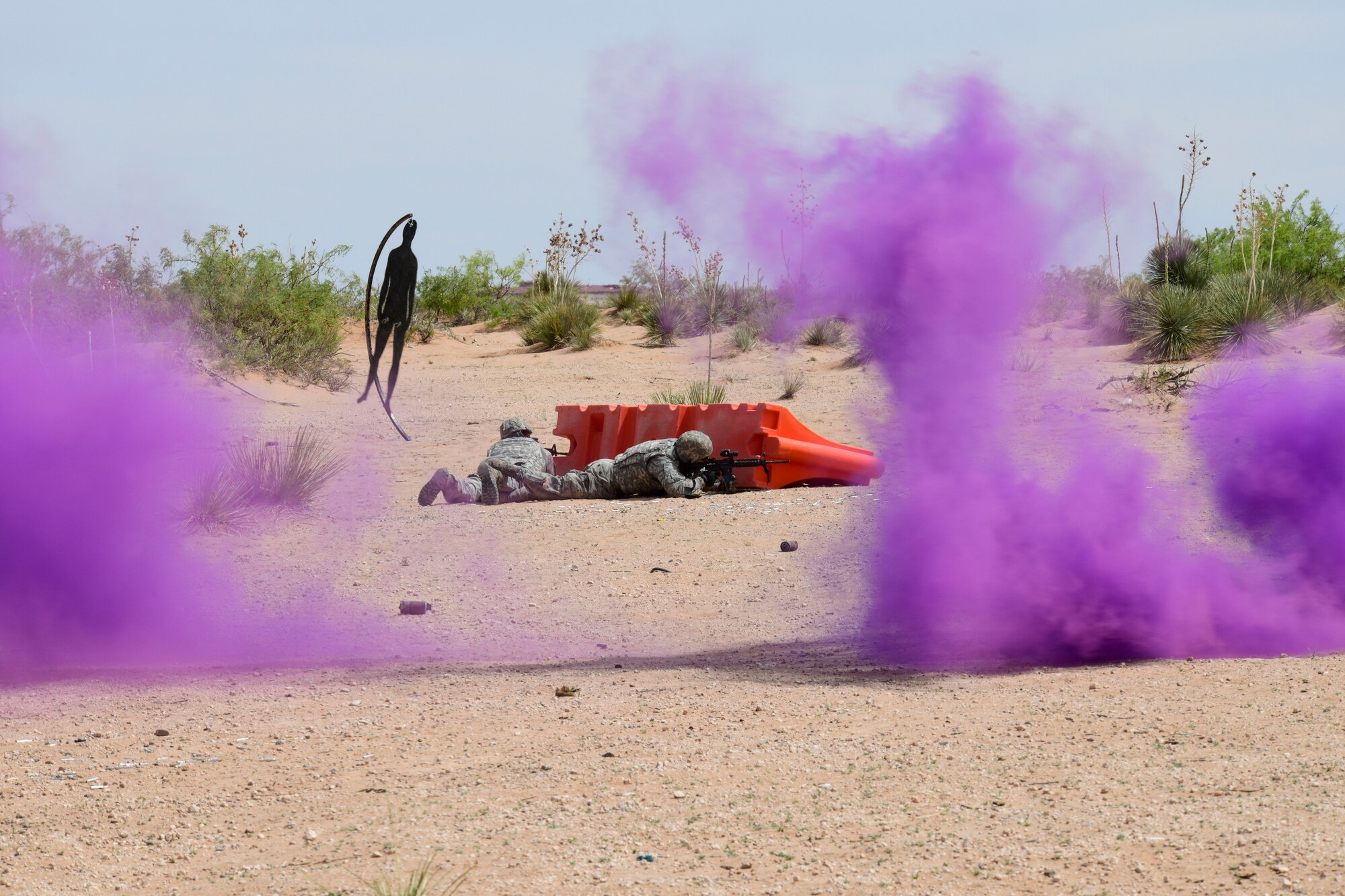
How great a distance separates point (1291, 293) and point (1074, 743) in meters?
17.5

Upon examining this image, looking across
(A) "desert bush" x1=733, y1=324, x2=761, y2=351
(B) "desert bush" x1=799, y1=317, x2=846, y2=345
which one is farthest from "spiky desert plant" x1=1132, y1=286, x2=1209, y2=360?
(A) "desert bush" x1=733, y1=324, x2=761, y2=351

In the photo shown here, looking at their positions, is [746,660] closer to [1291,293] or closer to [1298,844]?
[1298,844]

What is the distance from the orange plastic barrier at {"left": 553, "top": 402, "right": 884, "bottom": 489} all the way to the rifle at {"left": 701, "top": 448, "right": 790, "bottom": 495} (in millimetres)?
79

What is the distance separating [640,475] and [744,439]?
3.86 feet

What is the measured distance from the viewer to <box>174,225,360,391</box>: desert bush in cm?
2273

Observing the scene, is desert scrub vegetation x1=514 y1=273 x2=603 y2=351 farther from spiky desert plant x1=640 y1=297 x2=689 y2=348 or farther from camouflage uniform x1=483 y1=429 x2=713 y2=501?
camouflage uniform x1=483 y1=429 x2=713 y2=501

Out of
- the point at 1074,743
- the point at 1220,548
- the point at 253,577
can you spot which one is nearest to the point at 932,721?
the point at 1074,743

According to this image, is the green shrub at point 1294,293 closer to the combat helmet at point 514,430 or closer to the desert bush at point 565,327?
the combat helmet at point 514,430

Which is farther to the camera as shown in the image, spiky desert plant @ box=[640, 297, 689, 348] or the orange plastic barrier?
spiky desert plant @ box=[640, 297, 689, 348]

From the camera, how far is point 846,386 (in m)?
22.2

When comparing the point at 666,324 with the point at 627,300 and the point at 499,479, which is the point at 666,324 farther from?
the point at 499,479

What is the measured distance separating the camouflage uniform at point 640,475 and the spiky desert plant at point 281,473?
5.52ft

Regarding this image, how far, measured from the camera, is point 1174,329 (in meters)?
19.7

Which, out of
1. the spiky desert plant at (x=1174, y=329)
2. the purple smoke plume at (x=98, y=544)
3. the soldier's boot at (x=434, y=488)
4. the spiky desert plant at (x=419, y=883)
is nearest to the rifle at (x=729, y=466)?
the soldier's boot at (x=434, y=488)
